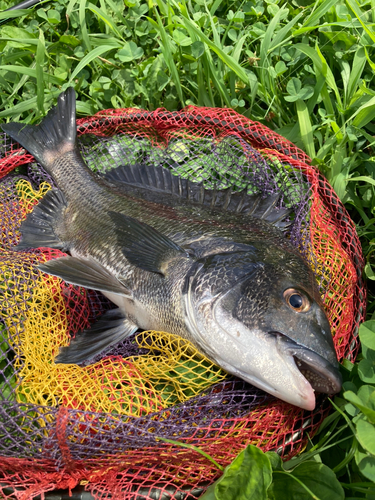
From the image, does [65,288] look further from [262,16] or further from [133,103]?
[262,16]

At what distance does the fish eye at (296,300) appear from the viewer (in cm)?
214

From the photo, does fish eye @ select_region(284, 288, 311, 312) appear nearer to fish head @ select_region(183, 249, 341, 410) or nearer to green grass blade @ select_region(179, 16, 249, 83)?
fish head @ select_region(183, 249, 341, 410)

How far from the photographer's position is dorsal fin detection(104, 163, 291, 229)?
2.88 metres

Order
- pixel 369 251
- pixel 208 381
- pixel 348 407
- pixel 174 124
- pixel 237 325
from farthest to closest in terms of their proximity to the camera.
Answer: pixel 174 124, pixel 369 251, pixel 208 381, pixel 237 325, pixel 348 407

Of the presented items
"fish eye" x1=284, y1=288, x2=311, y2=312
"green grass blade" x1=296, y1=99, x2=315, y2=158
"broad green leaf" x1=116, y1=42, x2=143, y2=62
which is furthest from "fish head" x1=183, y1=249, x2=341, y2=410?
"broad green leaf" x1=116, y1=42, x2=143, y2=62

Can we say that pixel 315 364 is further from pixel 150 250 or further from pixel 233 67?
pixel 233 67

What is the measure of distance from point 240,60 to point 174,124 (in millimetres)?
949

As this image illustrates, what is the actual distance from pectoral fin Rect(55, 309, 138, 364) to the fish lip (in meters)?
1.05

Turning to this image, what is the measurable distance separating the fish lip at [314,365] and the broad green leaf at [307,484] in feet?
1.19

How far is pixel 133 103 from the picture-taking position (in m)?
4.02

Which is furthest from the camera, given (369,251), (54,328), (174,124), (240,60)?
(240,60)

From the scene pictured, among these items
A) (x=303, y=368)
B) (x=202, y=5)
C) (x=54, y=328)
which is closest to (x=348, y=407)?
(x=303, y=368)

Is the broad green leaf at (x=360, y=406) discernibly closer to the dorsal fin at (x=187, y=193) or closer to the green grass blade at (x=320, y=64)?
the dorsal fin at (x=187, y=193)

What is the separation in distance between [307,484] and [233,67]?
288 cm
